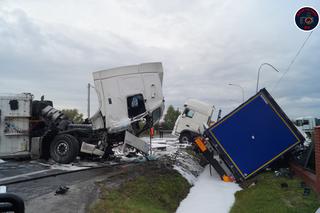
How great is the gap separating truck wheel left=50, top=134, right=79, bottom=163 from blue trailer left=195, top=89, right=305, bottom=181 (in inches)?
185

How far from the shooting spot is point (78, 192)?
700cm

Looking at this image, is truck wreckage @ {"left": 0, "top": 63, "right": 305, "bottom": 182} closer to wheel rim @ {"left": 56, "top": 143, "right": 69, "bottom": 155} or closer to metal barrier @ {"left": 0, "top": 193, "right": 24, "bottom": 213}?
wheel rim @ {"left": 56, "top": 143, "right": 69, "bottom": 155}

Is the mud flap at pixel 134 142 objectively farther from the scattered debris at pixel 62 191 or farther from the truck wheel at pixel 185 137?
the truck wheel at pixel 185 137

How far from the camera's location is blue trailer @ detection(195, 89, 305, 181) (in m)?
11.3

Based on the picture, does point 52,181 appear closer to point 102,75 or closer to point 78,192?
point 78,192

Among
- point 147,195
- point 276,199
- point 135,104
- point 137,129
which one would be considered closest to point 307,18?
point 276,199

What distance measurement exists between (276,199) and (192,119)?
16292 millimetres

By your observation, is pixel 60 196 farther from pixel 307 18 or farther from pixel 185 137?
pixel 185 137

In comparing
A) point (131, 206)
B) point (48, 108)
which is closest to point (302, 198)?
point (131, 206)

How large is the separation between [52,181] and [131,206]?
280cm

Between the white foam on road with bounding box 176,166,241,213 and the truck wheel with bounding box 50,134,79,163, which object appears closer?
the white foam on road with bounding box 176,166,241,213

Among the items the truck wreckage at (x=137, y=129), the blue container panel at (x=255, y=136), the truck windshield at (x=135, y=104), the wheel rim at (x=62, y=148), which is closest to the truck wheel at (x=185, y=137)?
the truck wreckage at (x=137, y=129)

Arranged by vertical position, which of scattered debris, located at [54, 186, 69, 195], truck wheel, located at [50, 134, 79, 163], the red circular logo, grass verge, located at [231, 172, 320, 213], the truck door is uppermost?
the red circular logo

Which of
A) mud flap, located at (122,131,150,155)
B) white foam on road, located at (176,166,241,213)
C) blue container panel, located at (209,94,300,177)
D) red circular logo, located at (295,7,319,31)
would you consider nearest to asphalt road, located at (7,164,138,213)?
mud flap, located at (122,131,150,155)
